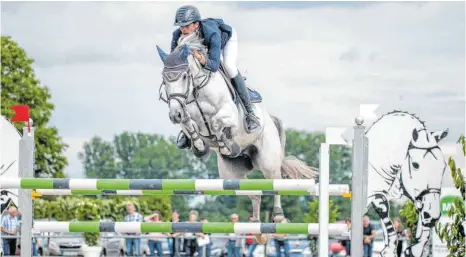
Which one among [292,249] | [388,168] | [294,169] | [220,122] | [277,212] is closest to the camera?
[220,122]

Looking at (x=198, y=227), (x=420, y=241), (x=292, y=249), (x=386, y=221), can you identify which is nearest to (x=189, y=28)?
(x=198, y=227)

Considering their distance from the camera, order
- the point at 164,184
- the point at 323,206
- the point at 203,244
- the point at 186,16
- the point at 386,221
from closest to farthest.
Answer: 1. the point at 323,206
2. the point at 164,184
3. the point at 186,16
4. the point at 386,221
5. the point at 203,244

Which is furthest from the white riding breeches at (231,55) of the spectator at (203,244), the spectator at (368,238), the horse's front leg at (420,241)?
the spectator at (203,244)

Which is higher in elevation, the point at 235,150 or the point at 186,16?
the point at 186,16

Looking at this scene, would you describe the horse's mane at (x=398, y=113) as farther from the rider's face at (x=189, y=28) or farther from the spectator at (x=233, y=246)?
the rider's face at (x=189, y=28)

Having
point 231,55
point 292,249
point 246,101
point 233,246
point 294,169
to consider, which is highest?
point 231,55

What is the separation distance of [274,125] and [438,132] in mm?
2612

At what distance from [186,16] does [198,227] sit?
5.47 feet

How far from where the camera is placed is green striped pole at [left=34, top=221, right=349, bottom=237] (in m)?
4.43

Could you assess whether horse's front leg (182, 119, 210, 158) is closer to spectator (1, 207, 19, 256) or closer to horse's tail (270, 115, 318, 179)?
horse's tail (270, 115, 318, 179)

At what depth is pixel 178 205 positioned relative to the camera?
1861 cm

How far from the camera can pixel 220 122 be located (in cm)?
598

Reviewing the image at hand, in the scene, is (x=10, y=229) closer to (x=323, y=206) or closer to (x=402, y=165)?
(x=402, y=165)

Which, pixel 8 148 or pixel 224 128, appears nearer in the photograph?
pixel 224 128
